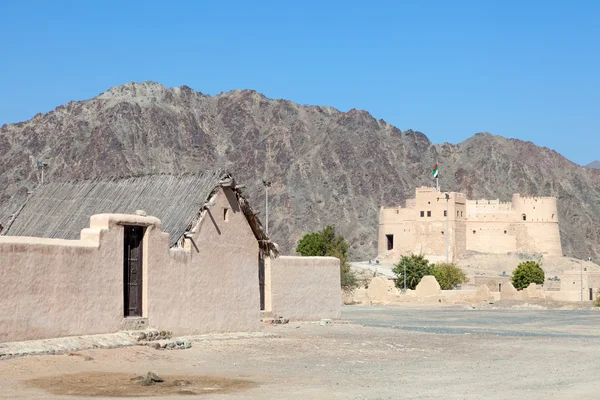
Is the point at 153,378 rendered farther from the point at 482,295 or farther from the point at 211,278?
the point at 482,295

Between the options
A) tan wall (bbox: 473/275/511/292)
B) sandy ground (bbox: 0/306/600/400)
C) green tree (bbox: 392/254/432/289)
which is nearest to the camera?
sandy ground (bbox: 0/306/600/400)

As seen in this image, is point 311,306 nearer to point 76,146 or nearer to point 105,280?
point 105,280

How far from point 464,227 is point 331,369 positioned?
104490mm

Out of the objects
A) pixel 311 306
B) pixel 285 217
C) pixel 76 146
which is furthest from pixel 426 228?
pixel 311 306

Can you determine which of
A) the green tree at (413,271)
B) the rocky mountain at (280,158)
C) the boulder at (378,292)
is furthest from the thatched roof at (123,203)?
the rocky mountain at (280,158)

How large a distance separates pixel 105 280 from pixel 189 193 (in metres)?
4.68

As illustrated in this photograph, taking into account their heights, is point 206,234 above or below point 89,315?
above

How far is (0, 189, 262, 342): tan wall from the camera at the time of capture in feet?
54.5

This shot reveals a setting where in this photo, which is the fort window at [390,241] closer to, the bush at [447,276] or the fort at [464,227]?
the fort at [464,227]

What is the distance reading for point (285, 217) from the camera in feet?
511

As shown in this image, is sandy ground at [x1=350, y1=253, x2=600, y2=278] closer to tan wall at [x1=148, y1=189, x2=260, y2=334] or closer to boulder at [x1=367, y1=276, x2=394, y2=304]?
boulder at [x1=367, y1=276, x2=394, y2=304]

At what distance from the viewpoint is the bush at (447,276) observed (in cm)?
7369

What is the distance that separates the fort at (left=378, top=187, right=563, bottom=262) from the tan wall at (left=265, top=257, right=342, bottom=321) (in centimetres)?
8608

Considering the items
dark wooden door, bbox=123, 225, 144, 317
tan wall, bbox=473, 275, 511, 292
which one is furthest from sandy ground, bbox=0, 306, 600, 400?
tan wall, bbox=473, 275, 511, 292
